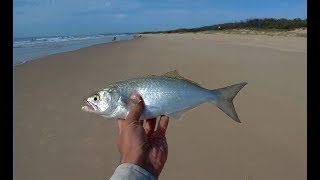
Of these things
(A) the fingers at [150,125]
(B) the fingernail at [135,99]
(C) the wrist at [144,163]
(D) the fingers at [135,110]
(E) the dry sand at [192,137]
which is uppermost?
(B) the fingernail at [135,99]

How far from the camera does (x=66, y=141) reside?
6.30 metres

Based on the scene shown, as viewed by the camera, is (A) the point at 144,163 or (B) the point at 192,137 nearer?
(A) the point at 144,163

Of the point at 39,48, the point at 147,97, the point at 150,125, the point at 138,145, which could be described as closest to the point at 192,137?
the point at 150,125

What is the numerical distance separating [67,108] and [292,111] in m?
4.47

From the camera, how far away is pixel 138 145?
2549 mm

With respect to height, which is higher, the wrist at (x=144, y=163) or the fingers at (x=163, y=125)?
the fingers at (x=163, y=125)

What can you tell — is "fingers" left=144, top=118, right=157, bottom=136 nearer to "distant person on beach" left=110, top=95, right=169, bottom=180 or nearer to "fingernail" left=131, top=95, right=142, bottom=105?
"distant person on beach" left=110, top=95, right=169, bottom=180

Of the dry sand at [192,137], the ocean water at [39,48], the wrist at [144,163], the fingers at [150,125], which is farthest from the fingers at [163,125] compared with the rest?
the ocean water at [39,48]

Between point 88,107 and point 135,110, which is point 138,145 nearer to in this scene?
point 135,110

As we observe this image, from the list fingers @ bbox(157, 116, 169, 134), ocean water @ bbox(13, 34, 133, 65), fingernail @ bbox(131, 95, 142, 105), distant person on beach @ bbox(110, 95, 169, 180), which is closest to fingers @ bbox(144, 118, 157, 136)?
fingers @ bbox(157, 116, 169, 134)

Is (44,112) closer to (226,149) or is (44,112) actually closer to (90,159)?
(90,159)

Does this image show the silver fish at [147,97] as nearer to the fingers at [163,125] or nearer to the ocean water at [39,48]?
the fingers at [163,125]

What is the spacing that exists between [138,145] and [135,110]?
0.24 meters

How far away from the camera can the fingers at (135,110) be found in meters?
2.62
